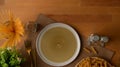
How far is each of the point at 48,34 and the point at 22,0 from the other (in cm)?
25

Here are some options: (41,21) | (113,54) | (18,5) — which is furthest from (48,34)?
(113,54)

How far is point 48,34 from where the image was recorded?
5.79ft

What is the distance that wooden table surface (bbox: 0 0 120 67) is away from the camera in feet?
5.83

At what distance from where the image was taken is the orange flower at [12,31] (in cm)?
169

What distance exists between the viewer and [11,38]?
169cm

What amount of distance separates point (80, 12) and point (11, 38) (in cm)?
42

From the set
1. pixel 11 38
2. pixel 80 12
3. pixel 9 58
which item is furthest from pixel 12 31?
pixel 80 12

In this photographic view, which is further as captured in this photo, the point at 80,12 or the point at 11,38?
the point at 80,12

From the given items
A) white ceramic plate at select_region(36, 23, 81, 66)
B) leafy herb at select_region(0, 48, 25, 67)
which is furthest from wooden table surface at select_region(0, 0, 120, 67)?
leafy herb at select_region(0, 48, 25, 67)

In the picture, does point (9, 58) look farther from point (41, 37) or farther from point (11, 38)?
point (41, 37)

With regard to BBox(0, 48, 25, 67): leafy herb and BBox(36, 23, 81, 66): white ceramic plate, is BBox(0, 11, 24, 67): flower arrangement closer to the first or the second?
BBox(0, 48, 25, 67): leafy herb

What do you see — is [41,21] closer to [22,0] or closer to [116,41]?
[22,0]

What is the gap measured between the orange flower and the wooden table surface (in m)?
0.10

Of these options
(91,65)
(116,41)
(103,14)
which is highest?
(103,14)
